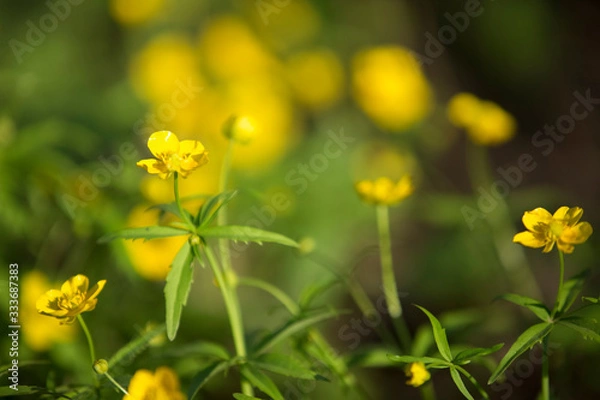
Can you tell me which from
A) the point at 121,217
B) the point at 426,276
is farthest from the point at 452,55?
the point at 121,217

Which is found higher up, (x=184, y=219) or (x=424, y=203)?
(x=184, y=219)

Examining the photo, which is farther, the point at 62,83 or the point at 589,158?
the point at 589,158

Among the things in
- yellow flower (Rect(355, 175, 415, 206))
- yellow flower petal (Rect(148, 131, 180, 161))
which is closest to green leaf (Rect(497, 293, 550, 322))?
yellow flower (Rect(355, 175, 415, 206))

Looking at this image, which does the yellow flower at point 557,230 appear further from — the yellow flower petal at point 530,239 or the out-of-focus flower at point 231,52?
the out-of-focus flower at point 231,52

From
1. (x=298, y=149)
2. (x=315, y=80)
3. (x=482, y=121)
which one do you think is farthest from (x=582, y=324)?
(x=315, y=80)

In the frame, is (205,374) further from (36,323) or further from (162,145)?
(36,323)

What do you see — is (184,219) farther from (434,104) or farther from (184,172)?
(434,104)

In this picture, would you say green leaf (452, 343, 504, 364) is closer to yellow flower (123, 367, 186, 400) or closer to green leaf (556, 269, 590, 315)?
green leaf (556, 269, 590, 315)
